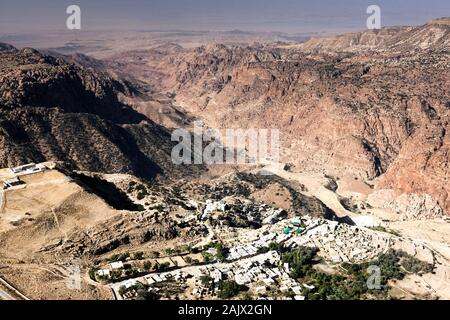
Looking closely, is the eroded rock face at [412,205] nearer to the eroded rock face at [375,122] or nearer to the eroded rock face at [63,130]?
the eroded rock face at [375,122]

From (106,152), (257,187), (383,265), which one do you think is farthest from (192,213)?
(106,152)

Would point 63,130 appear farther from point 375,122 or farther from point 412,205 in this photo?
point 375,122

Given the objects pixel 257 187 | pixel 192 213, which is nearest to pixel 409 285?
pixel 192 213

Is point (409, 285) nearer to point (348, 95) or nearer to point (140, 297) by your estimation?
point (140, 297)

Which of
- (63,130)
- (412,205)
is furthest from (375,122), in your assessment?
(63,130)

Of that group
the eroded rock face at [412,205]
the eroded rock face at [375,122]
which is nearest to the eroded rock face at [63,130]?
the eroded rock face at [375,122]

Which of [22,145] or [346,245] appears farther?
[22,145]

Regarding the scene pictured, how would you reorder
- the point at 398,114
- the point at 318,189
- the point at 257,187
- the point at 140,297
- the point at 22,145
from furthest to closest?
the point at 398,114
the point at 318,189
the point at 257,187
the point at 22,145
the point at 140,297

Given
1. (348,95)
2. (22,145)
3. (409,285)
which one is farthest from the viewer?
(348,95)

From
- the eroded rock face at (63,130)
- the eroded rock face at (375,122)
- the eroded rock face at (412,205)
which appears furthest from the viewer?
the eroded rock face at (375,122)
